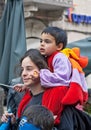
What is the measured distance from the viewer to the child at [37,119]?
2.45m

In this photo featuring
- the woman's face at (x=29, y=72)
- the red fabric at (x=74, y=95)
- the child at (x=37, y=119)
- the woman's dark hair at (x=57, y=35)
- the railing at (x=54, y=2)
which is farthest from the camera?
the railing at (x=54, y=2)

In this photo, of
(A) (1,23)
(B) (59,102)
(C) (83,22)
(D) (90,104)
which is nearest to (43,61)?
(B) (59,102)

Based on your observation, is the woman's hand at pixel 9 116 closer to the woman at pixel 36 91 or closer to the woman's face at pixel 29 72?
the woman at pixel 36 91

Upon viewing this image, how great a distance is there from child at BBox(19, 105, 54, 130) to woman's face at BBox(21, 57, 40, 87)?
0.35 metres

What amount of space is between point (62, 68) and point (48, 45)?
8.7 inches

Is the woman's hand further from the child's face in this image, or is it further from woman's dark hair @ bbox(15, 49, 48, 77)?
the child's face

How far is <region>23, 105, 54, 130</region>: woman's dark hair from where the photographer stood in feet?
8.04

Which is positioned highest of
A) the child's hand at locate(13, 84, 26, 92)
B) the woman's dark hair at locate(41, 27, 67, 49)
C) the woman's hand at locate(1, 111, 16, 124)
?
the woman's dark hair at locate(41, 27, 67, 49)

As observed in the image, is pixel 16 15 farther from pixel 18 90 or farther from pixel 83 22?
pixel 83 22

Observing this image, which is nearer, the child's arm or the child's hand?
the child's arm

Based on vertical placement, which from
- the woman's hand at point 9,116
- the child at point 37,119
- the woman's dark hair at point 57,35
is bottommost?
the woman's hand at point 9,116

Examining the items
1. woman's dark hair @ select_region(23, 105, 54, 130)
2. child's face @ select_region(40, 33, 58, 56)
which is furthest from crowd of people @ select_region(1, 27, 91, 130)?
woman's dark hair @ select_region(23, 105, 54, 130)

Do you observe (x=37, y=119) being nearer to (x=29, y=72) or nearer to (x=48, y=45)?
(x=29, y=72)

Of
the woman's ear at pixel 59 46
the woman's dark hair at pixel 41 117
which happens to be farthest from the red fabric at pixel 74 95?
the woman's ear at pixel 59 46
